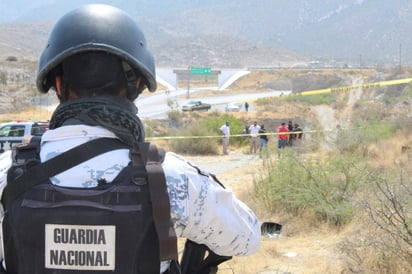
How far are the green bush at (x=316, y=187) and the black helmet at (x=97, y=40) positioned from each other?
5.60 metres

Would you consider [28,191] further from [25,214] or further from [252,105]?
[252,105]

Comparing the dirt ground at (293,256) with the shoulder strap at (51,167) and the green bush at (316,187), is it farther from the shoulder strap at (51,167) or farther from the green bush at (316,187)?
the shoulder strap at (51,167)

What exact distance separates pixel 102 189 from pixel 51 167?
6.1 inches

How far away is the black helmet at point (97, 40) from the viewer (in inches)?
69.2

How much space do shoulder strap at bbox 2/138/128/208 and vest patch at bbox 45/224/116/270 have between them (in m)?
0.13

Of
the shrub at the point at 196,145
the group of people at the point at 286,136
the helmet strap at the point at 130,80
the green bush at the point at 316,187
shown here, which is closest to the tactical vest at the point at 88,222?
the helmet strap at the point at 130,80

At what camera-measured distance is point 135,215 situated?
1.58 metres

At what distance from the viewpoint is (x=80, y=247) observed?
1559mm

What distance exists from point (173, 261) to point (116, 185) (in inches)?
11.0

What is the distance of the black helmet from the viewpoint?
1.76m

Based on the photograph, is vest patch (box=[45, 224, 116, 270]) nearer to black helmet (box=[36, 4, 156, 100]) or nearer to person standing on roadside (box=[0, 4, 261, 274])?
person standing on roadside (box=[0, 4, 261, 274])

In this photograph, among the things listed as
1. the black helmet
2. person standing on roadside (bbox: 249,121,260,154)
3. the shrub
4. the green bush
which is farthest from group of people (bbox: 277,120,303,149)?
the black helmet

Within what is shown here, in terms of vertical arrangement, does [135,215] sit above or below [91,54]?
below

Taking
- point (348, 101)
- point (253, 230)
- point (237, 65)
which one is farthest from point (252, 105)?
point (237, 65)
